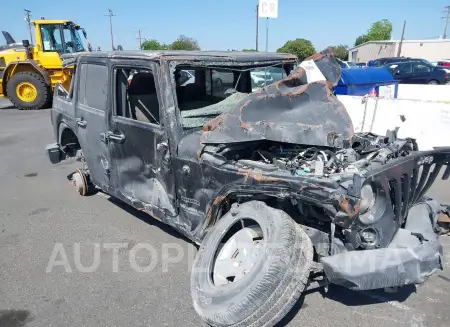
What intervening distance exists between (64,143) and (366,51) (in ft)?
171

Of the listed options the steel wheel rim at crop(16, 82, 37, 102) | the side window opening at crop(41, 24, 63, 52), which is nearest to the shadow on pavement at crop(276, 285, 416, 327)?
the side window opening at crop(41, 24, 63, 52)

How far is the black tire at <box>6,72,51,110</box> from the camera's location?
13.5 m

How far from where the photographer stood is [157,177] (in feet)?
11.7

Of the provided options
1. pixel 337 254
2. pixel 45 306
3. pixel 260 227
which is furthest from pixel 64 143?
pixel 337 254

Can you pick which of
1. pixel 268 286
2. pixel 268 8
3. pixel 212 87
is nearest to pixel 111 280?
pixel 268 286

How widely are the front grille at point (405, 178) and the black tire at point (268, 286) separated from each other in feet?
2.28

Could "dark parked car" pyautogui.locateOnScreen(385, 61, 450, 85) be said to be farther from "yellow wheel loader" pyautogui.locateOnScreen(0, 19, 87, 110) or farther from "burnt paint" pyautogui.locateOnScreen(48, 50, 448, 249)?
"burnt paint" pyautogui.locateOnScreen(48, 50, 448, 249)

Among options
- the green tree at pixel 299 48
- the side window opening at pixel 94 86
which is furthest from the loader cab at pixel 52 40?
the green tree at pixel 299 48

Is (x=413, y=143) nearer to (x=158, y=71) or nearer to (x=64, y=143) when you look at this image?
(x=158, y=71)

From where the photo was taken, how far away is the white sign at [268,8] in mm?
17625

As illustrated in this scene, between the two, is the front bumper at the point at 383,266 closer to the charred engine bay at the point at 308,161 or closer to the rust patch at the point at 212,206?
the charred engine bay at the point at 308,161

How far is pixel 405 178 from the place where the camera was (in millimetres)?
Result: 2896

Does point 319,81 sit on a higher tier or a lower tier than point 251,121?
higher

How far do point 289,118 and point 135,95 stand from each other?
1669 mm
